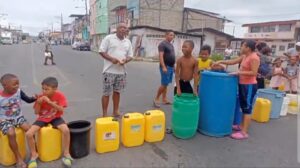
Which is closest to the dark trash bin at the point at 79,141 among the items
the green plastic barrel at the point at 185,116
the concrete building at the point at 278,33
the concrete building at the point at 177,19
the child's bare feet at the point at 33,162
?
the child's bare feet at the point at 33,162

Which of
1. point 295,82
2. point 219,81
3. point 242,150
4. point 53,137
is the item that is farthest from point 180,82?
point 295,82

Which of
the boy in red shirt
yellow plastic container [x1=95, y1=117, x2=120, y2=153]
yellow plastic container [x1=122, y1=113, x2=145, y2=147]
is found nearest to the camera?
the boy in red shirt

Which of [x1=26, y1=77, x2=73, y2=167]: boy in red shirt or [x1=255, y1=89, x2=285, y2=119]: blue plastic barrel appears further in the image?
[x1=255, y1=89, x2=285, y2=119]: blue plastic barrel

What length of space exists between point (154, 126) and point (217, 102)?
1161mm

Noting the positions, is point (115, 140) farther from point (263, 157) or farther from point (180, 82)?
point (263, 157)

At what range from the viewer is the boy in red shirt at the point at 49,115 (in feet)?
10.7

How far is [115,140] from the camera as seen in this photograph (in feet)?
12.3

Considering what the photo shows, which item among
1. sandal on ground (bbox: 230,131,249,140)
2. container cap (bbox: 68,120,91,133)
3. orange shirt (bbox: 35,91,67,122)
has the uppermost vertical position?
orange shirt (bbox: 35,91,67,122)

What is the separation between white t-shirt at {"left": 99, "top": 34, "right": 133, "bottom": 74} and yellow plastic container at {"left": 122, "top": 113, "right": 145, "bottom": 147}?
4.05 ft

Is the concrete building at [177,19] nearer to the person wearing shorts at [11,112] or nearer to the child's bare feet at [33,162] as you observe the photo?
the person wearing shorts at [11,112]

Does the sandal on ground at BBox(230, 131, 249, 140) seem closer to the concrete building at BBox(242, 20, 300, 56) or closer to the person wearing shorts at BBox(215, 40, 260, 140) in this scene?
the person wearing shorts at BBox(215, 40, 260, 140)

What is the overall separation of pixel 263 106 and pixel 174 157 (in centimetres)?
269

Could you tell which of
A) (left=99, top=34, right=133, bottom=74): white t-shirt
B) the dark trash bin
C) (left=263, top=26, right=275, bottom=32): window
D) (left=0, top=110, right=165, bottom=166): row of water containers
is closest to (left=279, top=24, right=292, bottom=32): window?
(left=263, top=26, right=275, bottom=32): window

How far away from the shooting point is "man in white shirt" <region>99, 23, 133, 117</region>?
4.67 metres
